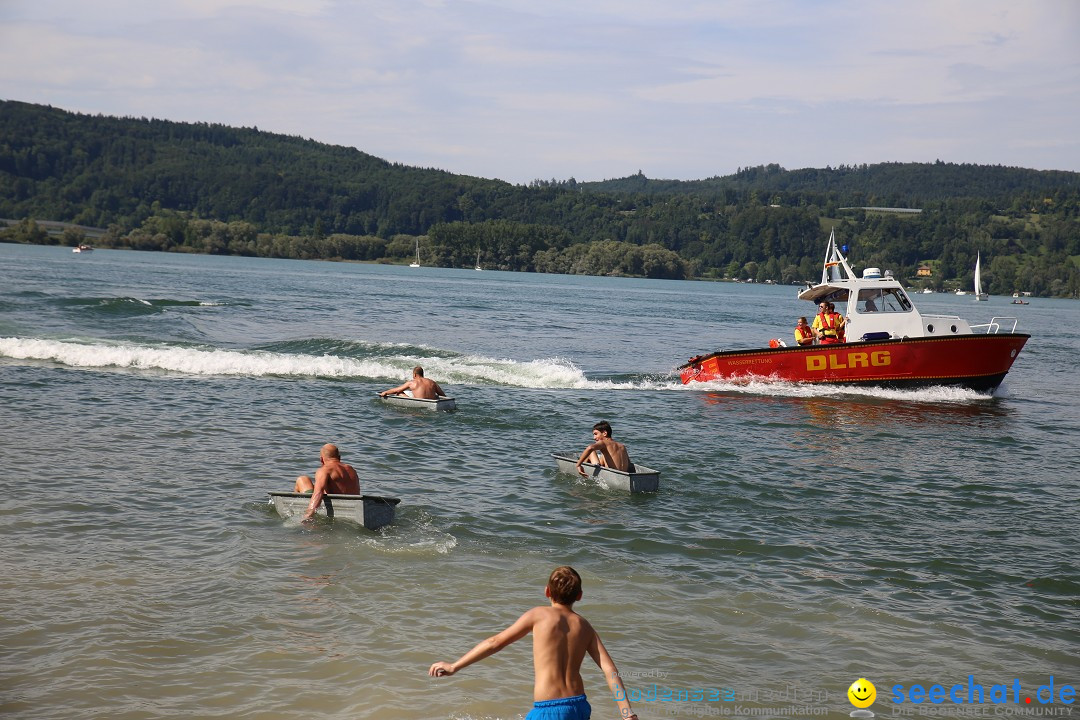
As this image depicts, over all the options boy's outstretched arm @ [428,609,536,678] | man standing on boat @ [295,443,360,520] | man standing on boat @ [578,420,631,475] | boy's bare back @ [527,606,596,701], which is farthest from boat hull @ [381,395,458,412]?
boy's bare back @ [527,606,596,701]

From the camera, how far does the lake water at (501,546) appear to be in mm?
7379

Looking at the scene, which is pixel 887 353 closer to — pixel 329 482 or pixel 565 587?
pixel 329 482

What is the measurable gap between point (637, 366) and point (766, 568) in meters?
21.7

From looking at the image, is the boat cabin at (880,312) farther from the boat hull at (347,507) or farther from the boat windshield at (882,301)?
the boat hull at (347,507)

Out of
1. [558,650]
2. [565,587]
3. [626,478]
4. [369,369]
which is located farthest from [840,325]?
[558,650]

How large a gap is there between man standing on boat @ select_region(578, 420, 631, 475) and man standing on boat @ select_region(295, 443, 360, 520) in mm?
3693

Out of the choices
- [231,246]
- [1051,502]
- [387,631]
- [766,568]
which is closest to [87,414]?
[387,631]

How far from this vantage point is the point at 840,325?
24078 millimetres

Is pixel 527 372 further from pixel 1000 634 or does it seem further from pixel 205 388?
pixel 1000 634

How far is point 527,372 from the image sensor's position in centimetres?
2650

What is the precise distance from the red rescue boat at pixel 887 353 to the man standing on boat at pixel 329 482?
14884 millimetres

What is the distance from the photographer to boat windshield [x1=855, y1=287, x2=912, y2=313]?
78.7 ft

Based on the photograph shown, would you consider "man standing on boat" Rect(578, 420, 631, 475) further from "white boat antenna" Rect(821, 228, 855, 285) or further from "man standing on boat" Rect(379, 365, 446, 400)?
"white boat antenna" Rect(821, 228, 855, 285)

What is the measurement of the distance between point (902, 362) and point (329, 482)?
17.1 meters
